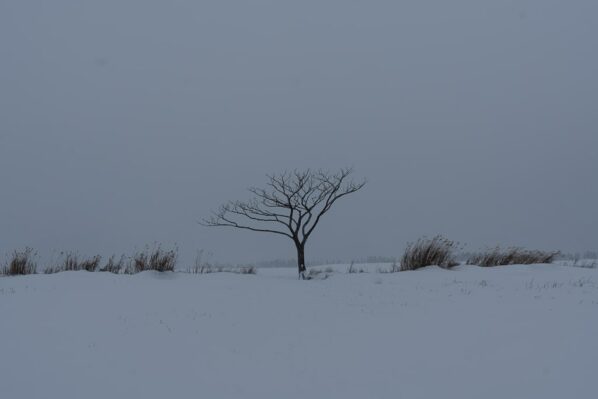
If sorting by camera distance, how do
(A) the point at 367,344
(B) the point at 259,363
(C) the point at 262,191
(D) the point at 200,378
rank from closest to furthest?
(D) the point at 200,378 < (B) the point at 259,363 < (A) the point at 367,344 < (C) the point at 262,191

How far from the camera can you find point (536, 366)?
5.17 m

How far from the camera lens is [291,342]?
6.26 m

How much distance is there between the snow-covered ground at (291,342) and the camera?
15.7ft

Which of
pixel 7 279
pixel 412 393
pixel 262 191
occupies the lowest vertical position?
pixel 412 393

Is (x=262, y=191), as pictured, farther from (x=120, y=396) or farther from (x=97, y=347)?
(x=120, y=396)

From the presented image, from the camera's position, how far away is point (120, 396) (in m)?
4.53

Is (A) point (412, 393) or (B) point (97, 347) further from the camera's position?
(B) point (97, 347)

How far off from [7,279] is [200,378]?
909cm

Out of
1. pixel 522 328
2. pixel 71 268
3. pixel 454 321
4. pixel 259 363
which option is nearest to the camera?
pixel 259 363

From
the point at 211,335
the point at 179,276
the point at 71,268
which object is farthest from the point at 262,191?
the point at 211,335

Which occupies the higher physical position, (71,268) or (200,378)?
(71,268)

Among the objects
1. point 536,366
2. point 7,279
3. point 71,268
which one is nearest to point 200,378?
point 536,366

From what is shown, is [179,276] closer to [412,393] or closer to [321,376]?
[321,376]

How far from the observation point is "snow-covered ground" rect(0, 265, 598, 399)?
188 inches
